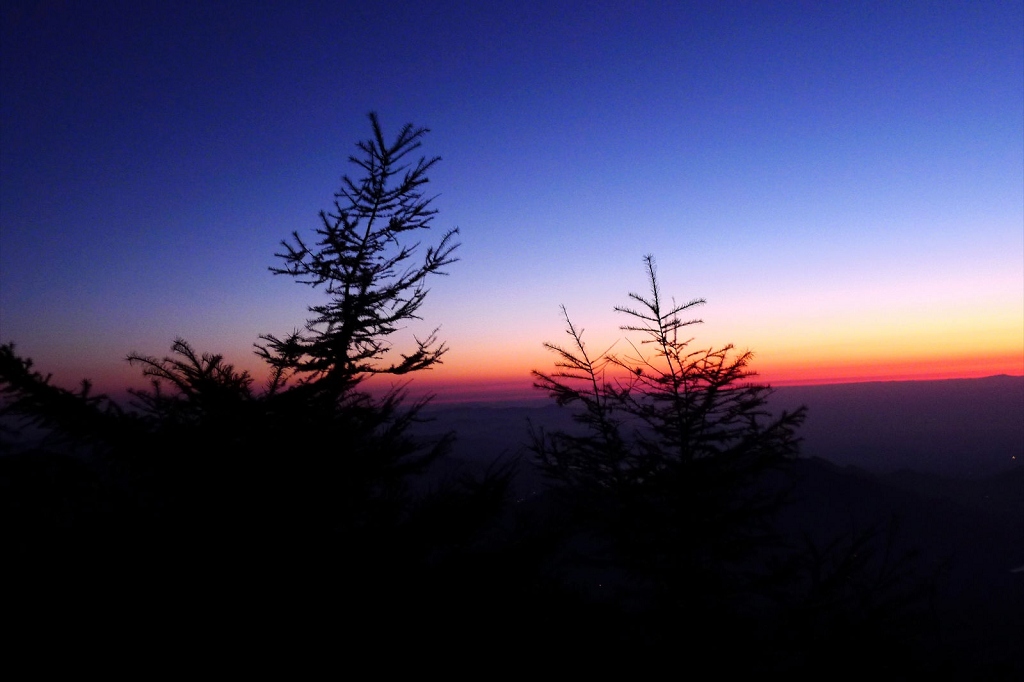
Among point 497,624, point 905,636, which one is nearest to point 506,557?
point 497,624

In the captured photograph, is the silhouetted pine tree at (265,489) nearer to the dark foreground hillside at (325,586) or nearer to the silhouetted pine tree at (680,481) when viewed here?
the dark foreground hillside at (325,586)

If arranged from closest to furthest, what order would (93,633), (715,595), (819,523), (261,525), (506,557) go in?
(93,633) → (261,525) → (506,557) → (715,595) → (819,523)

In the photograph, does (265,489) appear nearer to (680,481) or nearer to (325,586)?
(325,586)

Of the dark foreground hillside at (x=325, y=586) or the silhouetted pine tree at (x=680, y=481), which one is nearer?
the dark foreground hillside at (x=325, y=586)

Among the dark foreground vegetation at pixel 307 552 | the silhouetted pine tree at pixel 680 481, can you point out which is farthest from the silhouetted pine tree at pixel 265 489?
the silhouetted pine tree at pixel 680 481

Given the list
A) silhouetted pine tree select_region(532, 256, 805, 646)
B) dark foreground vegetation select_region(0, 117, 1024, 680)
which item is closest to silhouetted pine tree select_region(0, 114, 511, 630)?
dark foreground vegetation select_region(0, 117, 1024, 680)

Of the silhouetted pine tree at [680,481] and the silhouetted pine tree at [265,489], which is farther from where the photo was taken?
the silhouetted pine tree at [680,481]

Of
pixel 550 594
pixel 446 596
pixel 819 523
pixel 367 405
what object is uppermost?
pixel 367 405

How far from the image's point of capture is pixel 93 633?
382 centimetres

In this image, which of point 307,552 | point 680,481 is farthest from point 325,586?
point 680,481

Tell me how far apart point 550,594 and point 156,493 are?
4119 mm

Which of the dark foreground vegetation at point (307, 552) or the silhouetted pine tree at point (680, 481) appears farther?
the silhouetted pine tree at point (680, 481)

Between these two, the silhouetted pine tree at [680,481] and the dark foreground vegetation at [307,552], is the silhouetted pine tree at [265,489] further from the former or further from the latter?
the silhouetted pine tree at [680,481]

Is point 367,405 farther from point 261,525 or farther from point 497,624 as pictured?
point 497,624
